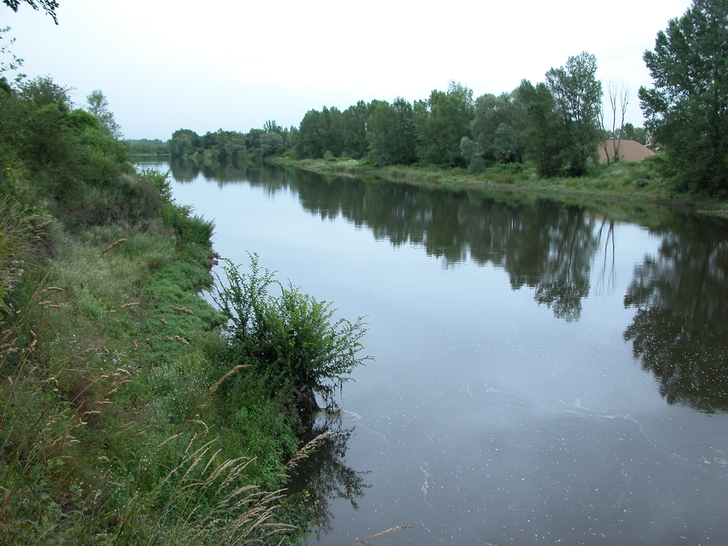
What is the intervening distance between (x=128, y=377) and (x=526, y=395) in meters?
5.48

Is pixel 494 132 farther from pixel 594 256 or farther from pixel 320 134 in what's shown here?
pixel 320 134

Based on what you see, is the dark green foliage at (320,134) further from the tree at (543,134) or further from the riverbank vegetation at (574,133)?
the tree at (543,134)

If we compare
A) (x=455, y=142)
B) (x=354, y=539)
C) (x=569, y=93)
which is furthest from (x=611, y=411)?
(x=455, y=142)

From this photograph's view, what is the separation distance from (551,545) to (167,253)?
1027cm

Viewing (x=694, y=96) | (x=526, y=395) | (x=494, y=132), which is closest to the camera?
(x=526, y=395)

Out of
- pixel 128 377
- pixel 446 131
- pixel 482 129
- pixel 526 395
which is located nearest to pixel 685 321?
pixel 526 395

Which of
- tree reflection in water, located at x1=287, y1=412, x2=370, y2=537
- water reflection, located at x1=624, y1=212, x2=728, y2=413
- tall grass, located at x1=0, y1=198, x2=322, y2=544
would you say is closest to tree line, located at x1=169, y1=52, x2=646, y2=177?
water reflection, located at x1=624, y1=212, x2=728, y2=413

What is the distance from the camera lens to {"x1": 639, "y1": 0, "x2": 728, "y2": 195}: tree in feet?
91.3

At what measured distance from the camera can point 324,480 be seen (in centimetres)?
611

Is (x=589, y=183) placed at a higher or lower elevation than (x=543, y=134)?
lower

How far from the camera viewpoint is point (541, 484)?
20.0ft

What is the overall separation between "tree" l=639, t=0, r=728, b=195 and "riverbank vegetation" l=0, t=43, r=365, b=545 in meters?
26.1

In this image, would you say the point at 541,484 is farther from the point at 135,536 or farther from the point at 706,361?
the point at 706,361

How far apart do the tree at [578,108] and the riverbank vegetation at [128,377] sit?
35.1m
